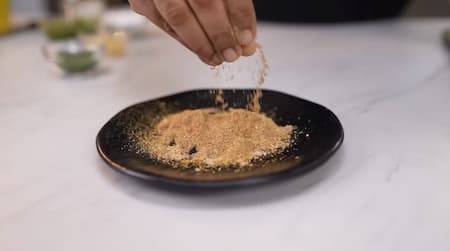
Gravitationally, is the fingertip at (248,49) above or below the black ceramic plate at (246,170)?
above

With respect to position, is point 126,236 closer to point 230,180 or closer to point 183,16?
point 230,180

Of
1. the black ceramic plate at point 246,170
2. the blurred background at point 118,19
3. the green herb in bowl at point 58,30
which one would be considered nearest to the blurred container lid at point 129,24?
the blurred background at point 118,19

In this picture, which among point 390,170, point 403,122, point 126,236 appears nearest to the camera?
point 126,236

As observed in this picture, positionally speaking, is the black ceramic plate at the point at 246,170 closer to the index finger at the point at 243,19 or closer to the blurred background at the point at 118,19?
the index finger at the point at 243,19

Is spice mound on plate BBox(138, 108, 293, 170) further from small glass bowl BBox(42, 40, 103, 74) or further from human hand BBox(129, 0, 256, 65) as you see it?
small glass bowl BBox(42, 40, 103, 74)

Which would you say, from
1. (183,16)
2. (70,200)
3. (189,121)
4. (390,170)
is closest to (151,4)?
(183,16)

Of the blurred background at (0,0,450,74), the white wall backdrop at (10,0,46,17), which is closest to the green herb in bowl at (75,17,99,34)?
the blurred background at (0,0,450,74)
